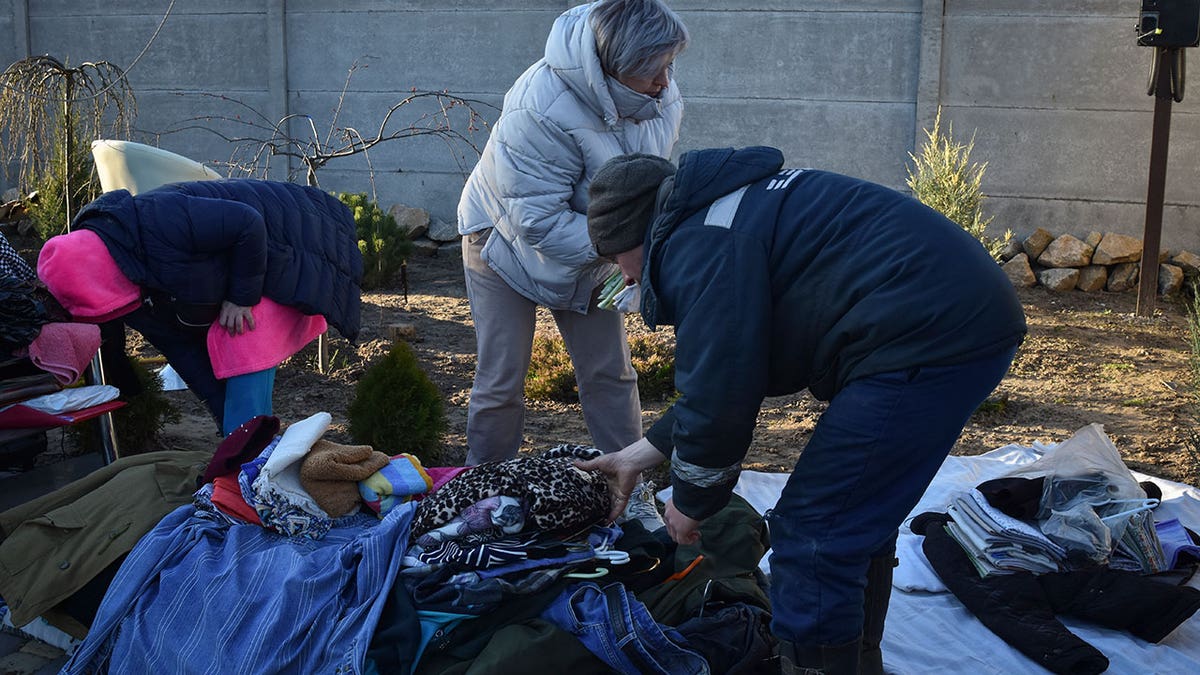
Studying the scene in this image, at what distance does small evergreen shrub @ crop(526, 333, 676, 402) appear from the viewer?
5.50m

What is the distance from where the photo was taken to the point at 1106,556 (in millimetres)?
3164

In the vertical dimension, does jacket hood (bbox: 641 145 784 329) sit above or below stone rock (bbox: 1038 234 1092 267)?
above

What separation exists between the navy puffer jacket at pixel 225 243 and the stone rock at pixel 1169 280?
20.2 feet

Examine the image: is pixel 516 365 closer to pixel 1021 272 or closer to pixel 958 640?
pixel 958 640

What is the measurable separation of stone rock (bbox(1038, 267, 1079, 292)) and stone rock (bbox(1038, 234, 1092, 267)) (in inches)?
2.6

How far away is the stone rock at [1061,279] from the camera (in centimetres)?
799

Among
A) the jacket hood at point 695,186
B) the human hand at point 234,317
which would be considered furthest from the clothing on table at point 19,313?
the jacket hood at point 695,186

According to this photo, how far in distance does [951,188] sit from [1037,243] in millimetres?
1239

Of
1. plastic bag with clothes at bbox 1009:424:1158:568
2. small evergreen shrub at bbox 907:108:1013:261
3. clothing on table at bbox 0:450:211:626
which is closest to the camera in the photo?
clothing on table at bbox 0:450:211:626

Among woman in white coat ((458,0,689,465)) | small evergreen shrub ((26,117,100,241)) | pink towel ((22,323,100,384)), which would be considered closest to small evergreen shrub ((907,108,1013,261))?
woman in white coat ((458,0,689,465))

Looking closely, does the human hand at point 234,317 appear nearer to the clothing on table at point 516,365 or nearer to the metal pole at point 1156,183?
the clothing on table at point 516,365

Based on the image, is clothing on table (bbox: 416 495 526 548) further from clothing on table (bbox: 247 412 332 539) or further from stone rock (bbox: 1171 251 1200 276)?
stone rock (bbox: 1171 251 1200 276)

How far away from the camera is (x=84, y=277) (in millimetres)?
3523

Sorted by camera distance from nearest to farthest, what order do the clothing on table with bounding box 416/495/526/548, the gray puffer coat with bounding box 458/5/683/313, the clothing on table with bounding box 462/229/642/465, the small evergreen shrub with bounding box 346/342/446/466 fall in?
the clothing on table with bounding box 416/495/526/548
the gray puffer coat with bounding box 458/5/683/313
the clothing on table with bounding box 462/229/642/465
the small evergreen shrub with bounding box 346/342/446/466
